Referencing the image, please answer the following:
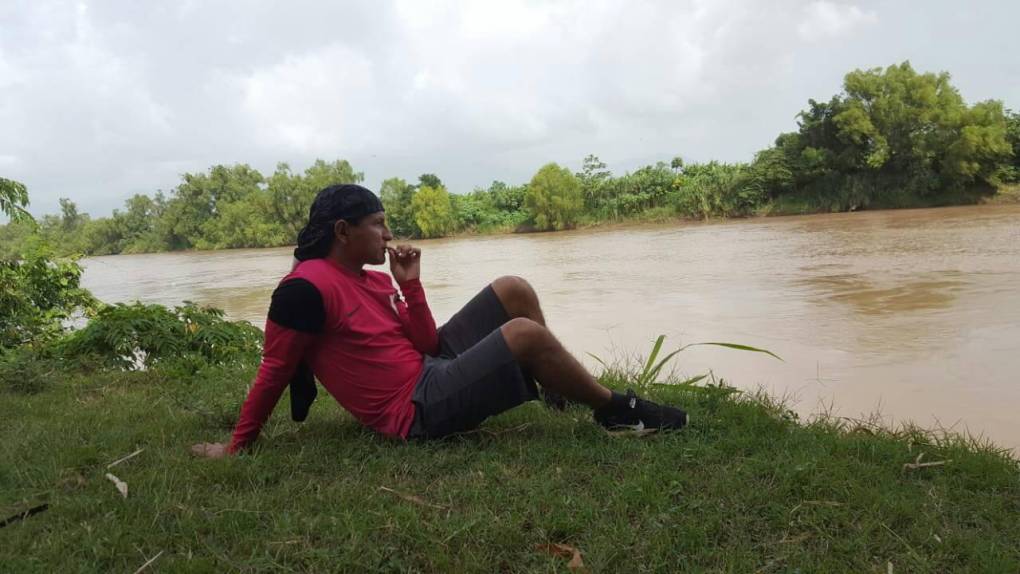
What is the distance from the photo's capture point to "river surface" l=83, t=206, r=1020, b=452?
4242 millimetres

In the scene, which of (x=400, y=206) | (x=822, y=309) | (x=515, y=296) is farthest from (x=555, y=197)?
(x=515, y=296)

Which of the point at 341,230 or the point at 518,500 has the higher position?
the point at 341,230

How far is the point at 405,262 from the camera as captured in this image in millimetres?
2611

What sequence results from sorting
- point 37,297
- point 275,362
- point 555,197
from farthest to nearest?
point 555,197, point 37,297, point 275,362

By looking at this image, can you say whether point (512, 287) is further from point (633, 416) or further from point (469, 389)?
point (633, 416)

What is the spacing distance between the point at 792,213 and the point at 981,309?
24.4m

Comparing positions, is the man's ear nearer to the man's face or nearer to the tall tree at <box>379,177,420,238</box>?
the man's face

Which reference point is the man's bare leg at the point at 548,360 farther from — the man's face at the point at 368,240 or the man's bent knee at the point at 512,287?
the man's face at the point at 368,240

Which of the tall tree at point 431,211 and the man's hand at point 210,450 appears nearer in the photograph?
the man's hand at point 210,450

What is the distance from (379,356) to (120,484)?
0.93 metres

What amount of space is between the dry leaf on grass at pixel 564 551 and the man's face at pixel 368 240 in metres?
1.16

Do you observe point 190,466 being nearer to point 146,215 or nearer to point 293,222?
point 293,222

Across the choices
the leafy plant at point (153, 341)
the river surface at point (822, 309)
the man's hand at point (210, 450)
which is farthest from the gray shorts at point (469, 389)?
the leafy plant at point (153, 341)

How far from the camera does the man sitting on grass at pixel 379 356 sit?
7.66 ft
